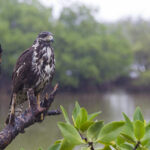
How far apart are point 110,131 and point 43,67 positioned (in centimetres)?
84

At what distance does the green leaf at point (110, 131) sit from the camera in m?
0.63

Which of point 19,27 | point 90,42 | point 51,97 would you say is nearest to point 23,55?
point 51,97

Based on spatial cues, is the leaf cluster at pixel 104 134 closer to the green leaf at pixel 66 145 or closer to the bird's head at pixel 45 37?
the green leaf at pixel 66 145

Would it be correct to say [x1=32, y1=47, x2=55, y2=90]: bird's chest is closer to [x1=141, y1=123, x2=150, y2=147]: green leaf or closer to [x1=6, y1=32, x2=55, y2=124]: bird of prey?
[x1=6, y1=32, x2=55, y2=124]: bird of prey

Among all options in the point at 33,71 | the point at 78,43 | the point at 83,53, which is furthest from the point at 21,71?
the point at 83,53

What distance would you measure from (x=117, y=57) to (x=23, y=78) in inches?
717

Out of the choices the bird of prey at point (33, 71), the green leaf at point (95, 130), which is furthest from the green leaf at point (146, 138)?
the bird of prey at point (33, 71)

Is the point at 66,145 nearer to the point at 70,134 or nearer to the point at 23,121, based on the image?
the point at 70,134

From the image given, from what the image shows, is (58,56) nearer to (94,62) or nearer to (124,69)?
(94,62)

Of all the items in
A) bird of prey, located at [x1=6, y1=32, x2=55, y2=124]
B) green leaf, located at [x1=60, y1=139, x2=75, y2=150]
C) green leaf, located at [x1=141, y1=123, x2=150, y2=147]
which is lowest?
green leaf, located at [x1=60, y1=139, x2=75, y2=150]

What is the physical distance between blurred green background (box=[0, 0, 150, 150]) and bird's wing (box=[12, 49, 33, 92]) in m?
10.4

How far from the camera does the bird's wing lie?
1352mm

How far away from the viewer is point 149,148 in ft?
2.43

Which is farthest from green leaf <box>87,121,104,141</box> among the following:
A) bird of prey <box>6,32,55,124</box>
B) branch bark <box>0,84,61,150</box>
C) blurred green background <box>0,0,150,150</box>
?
blurred green background <box>0,0,150,150</box>
